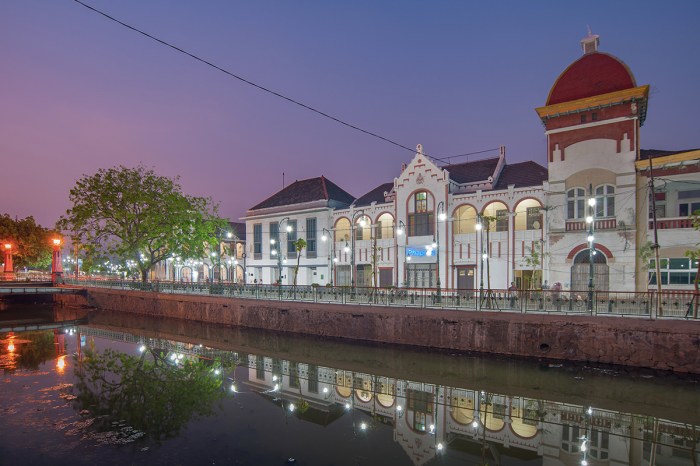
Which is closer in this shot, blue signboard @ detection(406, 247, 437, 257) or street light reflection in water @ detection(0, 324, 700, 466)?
street light reflection in water @ detection(0, 324, 700, 466)

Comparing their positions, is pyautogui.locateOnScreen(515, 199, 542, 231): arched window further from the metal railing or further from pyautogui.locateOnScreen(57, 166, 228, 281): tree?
pyautogui.locateOnScreen(57, 166, 228, 281): tree

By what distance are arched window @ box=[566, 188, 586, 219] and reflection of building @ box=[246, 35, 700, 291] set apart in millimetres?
69

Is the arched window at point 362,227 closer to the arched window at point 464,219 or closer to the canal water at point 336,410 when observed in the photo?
the arched window at point 464,219

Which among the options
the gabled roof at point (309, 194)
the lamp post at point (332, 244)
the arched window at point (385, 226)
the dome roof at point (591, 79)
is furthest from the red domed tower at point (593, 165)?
the gabled roof at point (309, 194)

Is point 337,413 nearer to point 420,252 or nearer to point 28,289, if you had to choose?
point 420,252

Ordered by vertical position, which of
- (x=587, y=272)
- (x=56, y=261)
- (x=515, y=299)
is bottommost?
(x=515, y=299)

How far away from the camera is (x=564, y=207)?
92.7 ft

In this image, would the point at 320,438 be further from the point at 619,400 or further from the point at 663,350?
the point at 663,350

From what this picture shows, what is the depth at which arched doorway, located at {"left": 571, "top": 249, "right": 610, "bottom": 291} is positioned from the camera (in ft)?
86.9

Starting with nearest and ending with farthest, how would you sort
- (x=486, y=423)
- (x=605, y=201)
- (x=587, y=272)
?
(x=486, y=423) < (x=605, y=201) < (x=587, y=272)

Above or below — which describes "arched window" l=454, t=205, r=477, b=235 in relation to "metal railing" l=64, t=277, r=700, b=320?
above

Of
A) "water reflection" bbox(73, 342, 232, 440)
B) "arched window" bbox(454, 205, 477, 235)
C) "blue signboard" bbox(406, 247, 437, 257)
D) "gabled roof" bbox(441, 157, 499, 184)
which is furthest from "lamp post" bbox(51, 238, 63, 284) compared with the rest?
"gabled roof" bbox(441, 157, 499, 184)

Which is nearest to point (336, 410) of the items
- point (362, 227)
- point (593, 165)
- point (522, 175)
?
point (593, 165)

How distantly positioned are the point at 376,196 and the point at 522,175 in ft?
47.9
